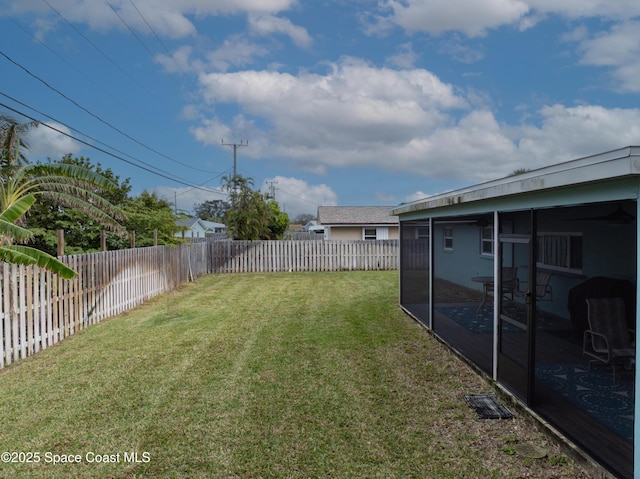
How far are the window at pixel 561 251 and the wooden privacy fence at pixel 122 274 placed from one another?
922cm

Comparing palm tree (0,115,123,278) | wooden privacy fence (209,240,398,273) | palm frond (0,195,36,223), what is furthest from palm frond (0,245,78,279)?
wooden privacy fence (209,240,398,273)

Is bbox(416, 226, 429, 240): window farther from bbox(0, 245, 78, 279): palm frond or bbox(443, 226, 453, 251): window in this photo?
bbox(0, 245, 78, 279): palm frond

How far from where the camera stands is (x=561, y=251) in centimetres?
796

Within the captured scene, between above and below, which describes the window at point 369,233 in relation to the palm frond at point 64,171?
below

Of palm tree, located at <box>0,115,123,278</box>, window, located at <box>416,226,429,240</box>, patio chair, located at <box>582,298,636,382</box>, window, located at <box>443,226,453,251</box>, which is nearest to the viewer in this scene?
patio chair, located at <box>582,298,636,382</box>

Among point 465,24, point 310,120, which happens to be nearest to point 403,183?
point 310,120

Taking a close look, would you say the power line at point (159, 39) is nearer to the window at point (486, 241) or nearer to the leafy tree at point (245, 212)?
the leafy tree at point (245, 212)

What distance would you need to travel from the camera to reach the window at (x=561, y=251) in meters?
7.52

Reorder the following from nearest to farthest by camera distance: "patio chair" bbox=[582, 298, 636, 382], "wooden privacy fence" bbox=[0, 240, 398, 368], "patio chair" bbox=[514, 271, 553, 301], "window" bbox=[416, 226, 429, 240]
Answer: "patio chair" bbox=[582, 298, 636, 382]
"wooden privacy fence" bbox=[0, 240, 398, 368]
"patio chair" bbox=[514, 271, 553, 301]
"window" bbox=[416, 226, 429, 240]

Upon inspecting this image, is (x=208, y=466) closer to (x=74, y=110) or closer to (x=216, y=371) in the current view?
(x=216, y=371)

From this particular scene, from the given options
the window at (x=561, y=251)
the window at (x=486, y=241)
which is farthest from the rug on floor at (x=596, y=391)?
the window at (x=486, y=241)

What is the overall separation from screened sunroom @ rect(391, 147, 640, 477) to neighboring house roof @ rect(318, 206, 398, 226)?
14970 millimetres

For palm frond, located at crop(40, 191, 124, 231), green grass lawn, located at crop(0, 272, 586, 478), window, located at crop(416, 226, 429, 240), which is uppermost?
palm frond, located at crop(40, 191, 124, 231)

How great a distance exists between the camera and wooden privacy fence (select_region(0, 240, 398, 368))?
5.84 metres
